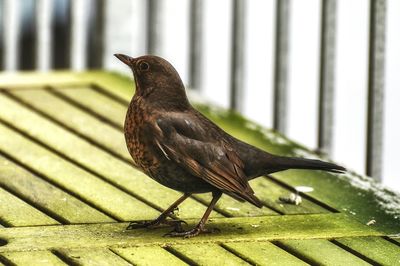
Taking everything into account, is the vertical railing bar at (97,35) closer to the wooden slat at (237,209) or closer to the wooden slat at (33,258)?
the wooden slat at (237,209)

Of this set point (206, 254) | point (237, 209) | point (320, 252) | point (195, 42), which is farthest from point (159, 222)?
point (195, 42)

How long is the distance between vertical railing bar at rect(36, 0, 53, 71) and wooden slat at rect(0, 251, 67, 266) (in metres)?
2.67

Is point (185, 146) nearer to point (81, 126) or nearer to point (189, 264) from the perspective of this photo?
point (189, 264)

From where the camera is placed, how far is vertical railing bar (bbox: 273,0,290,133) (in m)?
4.84

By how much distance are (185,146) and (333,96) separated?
1436mm

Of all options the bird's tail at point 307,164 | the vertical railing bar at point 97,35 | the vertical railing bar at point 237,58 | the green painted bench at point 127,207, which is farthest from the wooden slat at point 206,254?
the vertical railing bar at point 97,35

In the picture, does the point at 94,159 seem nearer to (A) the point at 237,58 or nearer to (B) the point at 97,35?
(A) the point at 237,58

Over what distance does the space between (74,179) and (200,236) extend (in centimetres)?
75

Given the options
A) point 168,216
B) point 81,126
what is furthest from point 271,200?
point 81,126

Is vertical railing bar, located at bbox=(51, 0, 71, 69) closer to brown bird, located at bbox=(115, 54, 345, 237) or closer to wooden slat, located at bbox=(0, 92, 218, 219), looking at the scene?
wooden slat, located at bbox=(0, 92, 218, 219)

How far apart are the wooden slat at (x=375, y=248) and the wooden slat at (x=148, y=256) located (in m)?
0.53

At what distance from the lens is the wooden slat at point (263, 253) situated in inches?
128

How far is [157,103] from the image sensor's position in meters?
3.42

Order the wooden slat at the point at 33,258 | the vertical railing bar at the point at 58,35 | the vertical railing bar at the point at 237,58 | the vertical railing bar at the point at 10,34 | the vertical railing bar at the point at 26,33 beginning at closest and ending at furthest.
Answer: the wooden slat at the point at 33,258 → the vertical railing bar at the point at 237,58 → the vertical railing bar at the point at 10,34 → the vertical railing bar at the point at 58,35 → the vertical railing bar at the point at 26,33
